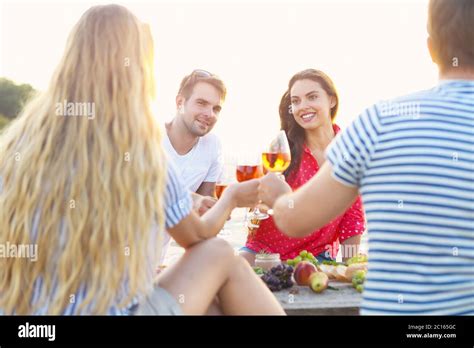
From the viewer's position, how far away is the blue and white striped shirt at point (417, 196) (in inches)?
77.4

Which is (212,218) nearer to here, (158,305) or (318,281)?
(158,305)

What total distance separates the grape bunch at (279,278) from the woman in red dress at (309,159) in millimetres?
1406

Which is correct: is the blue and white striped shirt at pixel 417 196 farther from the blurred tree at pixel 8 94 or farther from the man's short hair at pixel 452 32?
the blurred tree at pixel 8 94

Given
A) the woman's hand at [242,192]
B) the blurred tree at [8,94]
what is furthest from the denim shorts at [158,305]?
the blurred tree at [8,94]

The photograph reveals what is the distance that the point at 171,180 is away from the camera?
2396mm

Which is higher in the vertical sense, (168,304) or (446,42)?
(446,42)

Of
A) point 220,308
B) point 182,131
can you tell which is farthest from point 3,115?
point 220,308

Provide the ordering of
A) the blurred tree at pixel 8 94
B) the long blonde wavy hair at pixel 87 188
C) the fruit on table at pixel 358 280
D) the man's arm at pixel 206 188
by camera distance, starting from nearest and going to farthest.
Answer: the long blonde wavy hair at pixel 87 188 < the fruit on table at pixel 358 280 < the man's arm at pixel 206 188 < the blurred tree at pixel 8 94

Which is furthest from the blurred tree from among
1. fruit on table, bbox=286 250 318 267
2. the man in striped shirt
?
the man in striped shirt

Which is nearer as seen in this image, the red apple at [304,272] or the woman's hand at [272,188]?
the woman's hand at [272,188]

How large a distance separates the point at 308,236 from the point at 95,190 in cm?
262

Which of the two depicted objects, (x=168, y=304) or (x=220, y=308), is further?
(x=220, y=308)

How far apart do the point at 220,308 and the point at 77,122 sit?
95 cm
